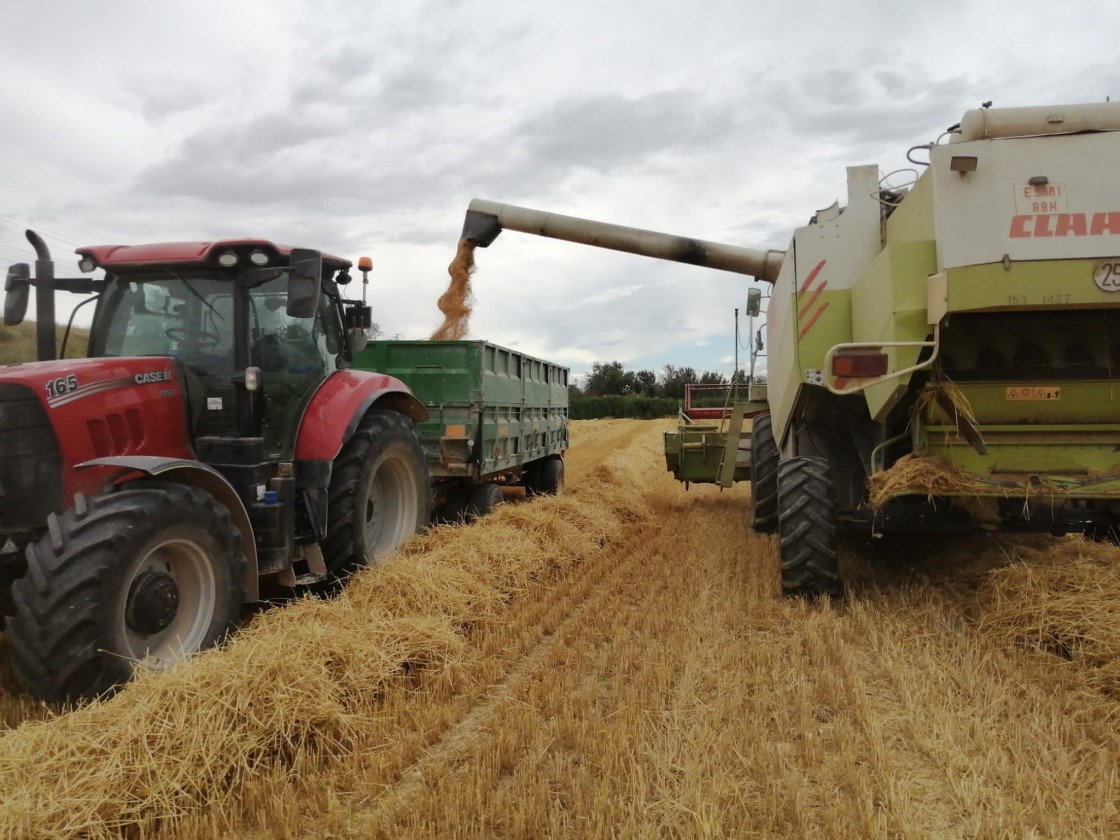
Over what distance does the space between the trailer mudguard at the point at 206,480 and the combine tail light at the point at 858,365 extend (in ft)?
10.0

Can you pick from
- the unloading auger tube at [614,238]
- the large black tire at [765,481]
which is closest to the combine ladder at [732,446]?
the large black tire at [765,481]

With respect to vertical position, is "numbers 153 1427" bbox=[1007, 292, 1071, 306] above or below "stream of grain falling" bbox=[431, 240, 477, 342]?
below

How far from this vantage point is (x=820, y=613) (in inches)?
171

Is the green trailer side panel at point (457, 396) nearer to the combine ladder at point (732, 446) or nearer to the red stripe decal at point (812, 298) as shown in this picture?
the combine ladder at point (732, 446)

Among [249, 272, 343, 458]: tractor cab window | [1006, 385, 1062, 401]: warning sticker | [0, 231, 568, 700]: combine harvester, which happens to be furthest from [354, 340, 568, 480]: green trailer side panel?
[1006, 385, 1062, 401]: warning sticker

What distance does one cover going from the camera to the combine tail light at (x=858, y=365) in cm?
399

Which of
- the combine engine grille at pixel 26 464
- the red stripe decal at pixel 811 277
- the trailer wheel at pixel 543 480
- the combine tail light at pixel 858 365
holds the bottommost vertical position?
the trailer wheel at pixel 543 480

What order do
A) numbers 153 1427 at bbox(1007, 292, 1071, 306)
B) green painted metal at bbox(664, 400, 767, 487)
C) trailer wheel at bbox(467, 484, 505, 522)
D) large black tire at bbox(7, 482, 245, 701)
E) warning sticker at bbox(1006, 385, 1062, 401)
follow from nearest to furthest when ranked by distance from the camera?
large black tire at bbox(7, 482, 245, 701)
numbers 153 1427 at bbox(1007, 292, 1071, 306)
warning sticker at bbox(1006, 385, 1062, 401)
trailer wheel at bbox(467, 484, 505, 522)
green painted metal at bbox(664, 400, 767, 487)

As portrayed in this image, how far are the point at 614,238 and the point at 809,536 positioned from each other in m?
4.51

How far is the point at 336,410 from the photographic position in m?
4.59

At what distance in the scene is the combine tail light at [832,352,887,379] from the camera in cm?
399

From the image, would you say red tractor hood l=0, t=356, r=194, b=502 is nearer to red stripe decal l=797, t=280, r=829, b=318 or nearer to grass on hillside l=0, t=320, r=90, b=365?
grass on hillside l=0, t=320, r=90, b=365

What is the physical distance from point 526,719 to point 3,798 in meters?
1.69

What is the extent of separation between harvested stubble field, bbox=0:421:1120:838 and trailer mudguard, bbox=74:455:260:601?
320 mm
